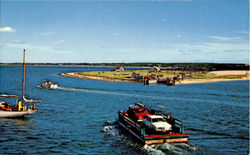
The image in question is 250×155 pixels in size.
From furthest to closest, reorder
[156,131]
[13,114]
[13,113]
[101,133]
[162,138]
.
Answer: [13,114] < [13,113] < [101,133] < [156,131] < [162,138]

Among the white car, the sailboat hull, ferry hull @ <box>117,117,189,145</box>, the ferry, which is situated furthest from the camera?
the sailboat hull

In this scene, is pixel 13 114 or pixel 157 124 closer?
pixel 157 124

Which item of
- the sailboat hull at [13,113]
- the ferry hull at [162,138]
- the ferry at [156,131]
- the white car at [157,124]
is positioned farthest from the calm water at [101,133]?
the white car at [157,124]

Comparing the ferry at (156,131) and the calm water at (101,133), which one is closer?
the calm water at (101,133)

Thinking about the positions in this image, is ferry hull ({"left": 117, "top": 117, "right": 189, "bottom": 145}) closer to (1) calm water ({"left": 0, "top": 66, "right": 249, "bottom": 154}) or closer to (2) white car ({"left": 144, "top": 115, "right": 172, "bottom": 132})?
(1) calm water ({"left": 0, "top": 66, "right": 249, "bottom": 154})

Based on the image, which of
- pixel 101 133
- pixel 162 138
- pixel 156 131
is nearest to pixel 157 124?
pixel 156 131

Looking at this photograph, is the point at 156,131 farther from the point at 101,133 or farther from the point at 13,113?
the point at 13,113

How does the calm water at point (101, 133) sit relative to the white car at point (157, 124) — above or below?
below

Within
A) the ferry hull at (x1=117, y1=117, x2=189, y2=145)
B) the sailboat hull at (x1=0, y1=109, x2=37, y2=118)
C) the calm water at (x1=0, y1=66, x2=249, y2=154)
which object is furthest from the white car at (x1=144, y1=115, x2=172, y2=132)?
the sailboat hull at (x1=0, y1=109, x2=37, y2=118)

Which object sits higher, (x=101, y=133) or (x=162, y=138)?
(x=162, y=138)

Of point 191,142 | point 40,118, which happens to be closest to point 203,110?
point 191,142

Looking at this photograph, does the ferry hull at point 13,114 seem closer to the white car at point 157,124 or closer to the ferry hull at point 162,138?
the ferry hull at point 162,138

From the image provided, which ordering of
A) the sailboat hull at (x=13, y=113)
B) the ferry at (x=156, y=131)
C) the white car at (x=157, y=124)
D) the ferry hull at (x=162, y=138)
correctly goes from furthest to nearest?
the sailboat hull at (x=13, y=113) < the white car at (x=157, y=124) < the ferry at (x=156, y=131) < the ferry hull at (x=162, y=138)
